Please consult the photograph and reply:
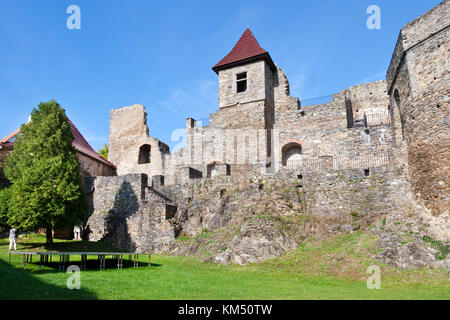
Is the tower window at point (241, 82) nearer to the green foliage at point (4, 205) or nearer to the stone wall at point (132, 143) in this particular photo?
the stone wall at point (132, 143)

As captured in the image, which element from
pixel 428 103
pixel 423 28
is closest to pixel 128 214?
pixel 428 103

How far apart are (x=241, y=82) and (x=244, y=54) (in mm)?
2191

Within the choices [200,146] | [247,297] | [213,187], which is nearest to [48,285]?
[247,297]

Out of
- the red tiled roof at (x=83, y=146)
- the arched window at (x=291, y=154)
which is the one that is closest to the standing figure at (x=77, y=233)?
the red tiled roof at (x=83, y=146)

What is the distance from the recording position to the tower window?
88.9 ft

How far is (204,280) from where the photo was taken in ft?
35.0

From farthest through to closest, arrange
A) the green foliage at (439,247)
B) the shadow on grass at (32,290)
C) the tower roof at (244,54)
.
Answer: the tower roof at (244,54) → the green foliage at (439,247) → the shadow on grass at (32,290)

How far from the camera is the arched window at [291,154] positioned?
81.6ft

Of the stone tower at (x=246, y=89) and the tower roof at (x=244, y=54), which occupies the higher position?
the tower roof at (x=244, y=54)

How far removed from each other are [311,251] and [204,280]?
5092mm

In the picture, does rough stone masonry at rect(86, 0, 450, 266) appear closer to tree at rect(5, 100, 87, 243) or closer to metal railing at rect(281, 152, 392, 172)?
metal railing at rect(281, 152, 392, 172)

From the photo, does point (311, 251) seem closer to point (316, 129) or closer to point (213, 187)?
point (213, 187)
